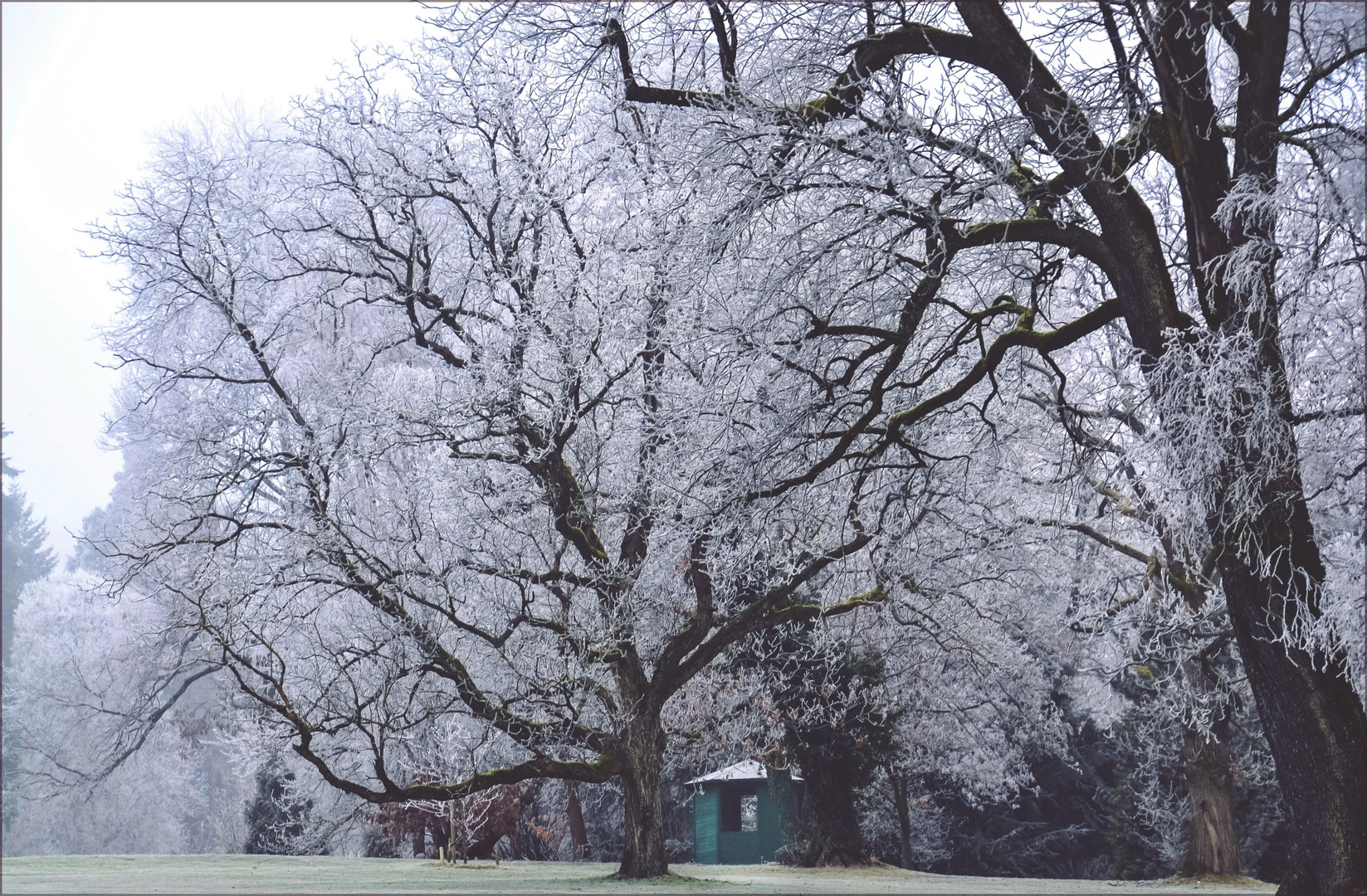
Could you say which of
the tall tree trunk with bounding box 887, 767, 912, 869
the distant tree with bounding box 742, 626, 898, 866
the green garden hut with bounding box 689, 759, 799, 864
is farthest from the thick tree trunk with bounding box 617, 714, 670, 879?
the green garden hut with bounding box 689, 759, 799, 864

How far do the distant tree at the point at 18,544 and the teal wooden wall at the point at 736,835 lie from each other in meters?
36.1

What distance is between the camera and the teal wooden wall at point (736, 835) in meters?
23.8

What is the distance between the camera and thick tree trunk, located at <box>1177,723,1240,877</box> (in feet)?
54.3

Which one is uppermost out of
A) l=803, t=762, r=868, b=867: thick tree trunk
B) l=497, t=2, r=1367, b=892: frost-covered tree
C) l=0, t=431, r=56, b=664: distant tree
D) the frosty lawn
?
l=0, t=431, r=56, b=664: distant tree

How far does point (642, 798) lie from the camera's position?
13391 mm

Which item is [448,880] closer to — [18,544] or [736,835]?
[736,835]

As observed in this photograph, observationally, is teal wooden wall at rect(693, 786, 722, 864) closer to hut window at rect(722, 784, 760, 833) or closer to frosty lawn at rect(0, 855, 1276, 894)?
hut window at rect(722, 784, 760, 833)

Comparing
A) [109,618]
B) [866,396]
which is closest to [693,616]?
[866,396]

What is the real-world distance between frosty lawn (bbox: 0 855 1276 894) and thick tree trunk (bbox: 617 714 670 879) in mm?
348

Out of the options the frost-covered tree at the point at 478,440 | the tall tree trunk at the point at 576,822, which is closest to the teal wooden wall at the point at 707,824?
the tall tree trunk at the point at 576,822

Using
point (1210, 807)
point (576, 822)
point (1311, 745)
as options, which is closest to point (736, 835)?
point (576, 822)

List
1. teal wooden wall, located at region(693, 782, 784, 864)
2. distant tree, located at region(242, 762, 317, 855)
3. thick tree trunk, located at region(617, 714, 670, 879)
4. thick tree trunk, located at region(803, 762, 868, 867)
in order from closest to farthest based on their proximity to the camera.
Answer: thick tree trunk, located at region(617, 714, 670, 879)
thick tree trunk, located at region(803, 762, 868, 867)
distant tree, located at region(242, 762, 317, 855)
teal wooden wall, located at region(693, 782, 784, 864)

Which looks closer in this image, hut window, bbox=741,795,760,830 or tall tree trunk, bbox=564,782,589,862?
tall tree trunk, bbox=564,782,589,862

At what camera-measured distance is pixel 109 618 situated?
111 ft
